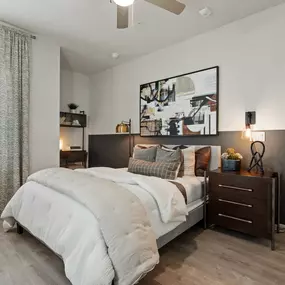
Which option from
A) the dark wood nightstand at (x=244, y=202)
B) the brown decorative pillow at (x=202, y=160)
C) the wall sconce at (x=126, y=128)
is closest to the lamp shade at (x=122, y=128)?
the wall sconce at (x=126, y=128)

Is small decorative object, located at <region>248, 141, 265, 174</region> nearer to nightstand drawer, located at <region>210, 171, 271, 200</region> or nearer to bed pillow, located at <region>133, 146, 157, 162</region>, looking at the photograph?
nightstand drawer, located at <region>210, 171, 271, 200</region>

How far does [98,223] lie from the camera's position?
1.54 m

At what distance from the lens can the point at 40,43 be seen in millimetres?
3699

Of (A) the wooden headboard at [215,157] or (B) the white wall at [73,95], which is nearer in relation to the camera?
(A) the wooden headboard at [215,157]

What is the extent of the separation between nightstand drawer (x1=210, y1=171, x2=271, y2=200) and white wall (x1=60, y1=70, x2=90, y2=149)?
3708 mm

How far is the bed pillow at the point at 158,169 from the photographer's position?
283cm

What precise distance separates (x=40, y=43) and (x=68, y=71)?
158cm

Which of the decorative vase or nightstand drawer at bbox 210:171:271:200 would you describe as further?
the decorative vase

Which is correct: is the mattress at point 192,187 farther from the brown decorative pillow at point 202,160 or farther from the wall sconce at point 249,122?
the wall sconce at point 249,122

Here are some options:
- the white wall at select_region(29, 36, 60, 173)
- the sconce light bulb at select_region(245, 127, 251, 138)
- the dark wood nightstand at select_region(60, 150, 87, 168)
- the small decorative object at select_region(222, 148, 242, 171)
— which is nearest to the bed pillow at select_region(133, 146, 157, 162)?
the small decorative object at select_region(222, 148, 242, 171)

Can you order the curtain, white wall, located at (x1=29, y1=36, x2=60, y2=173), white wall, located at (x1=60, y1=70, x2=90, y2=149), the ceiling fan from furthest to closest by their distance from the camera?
white wall, located at (x1=60, y1=70, x2=90, y2=149)
white wall, located at (x1=29, y1=36, x2=60, y2=173)
the curtain
the ceiling fan

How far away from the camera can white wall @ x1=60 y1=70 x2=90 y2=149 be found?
17.1 feet

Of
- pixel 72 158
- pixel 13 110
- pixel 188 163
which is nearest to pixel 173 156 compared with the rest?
pixel 188 163

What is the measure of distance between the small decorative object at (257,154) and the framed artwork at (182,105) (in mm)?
561
